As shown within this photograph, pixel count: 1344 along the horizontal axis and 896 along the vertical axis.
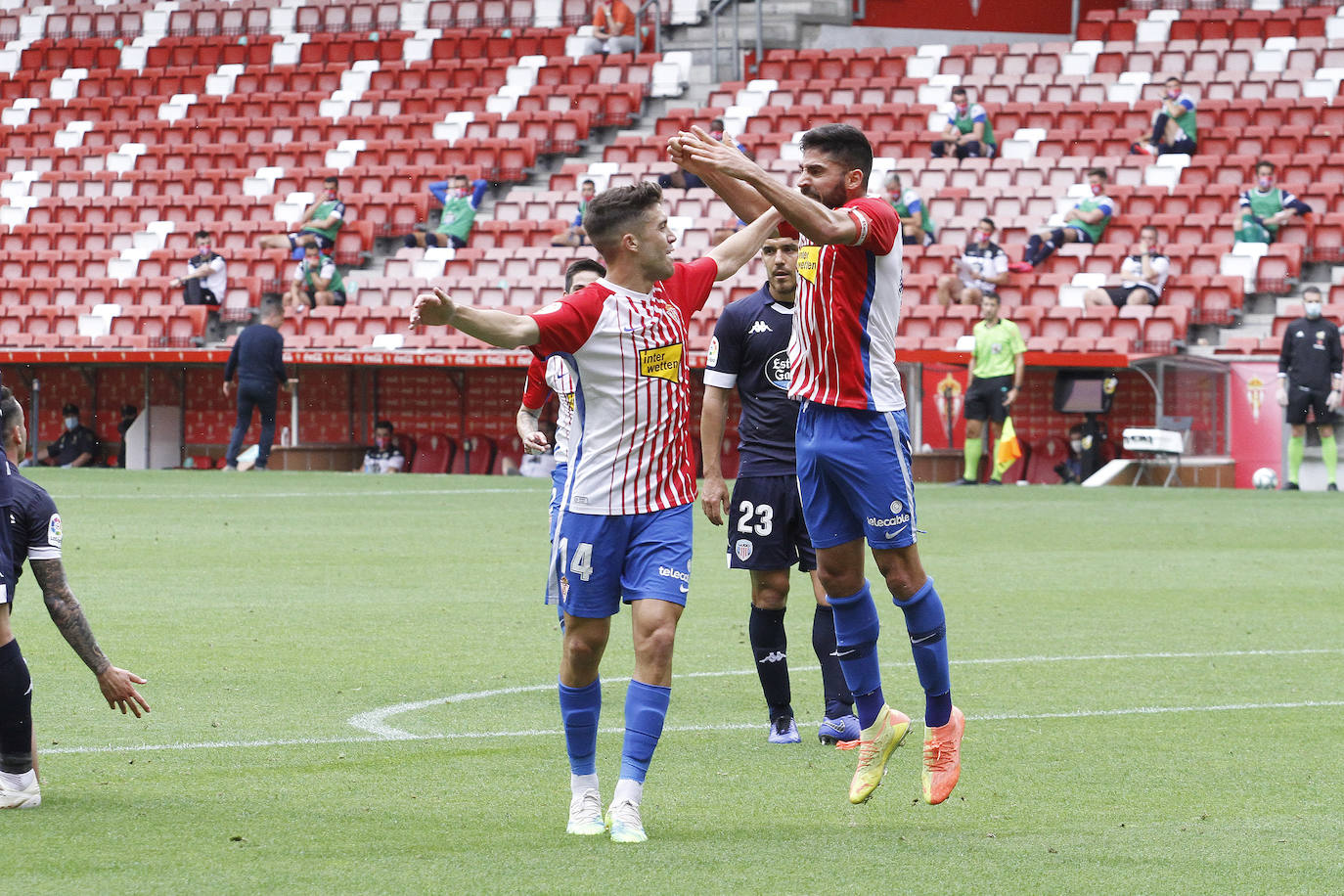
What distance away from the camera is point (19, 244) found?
30.6 metres

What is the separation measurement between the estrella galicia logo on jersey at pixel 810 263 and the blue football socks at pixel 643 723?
1484 mm

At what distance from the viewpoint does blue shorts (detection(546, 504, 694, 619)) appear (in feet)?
18.3

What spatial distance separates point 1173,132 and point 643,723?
21676mm

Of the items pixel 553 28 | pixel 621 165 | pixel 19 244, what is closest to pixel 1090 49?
pixel 621 165

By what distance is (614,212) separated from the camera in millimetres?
5625

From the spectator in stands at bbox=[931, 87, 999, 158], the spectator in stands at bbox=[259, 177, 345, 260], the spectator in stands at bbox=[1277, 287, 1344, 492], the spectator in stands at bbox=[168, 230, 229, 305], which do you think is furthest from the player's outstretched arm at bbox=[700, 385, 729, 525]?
the spectator in stands at bbox=[259, 177, 345, 260]

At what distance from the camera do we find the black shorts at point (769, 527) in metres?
7.52

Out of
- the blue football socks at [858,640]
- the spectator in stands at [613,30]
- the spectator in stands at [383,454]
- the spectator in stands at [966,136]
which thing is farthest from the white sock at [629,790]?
the spectator in stands at [613,30]

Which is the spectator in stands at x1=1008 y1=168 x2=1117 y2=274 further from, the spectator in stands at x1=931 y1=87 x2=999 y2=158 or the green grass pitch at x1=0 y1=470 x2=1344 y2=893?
the green grass pitch at x1=0 y1=470 x2=1344 y2=893

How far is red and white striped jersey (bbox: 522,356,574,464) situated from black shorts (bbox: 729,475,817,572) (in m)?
0.72

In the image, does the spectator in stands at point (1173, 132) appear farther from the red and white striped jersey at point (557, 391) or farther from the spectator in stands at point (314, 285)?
the red and white striped jersey at point (557, 391)

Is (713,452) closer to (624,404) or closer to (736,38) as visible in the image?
(624,404)

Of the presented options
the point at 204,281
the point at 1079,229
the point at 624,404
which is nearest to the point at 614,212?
the point at 624,404

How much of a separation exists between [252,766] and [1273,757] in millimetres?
3539
